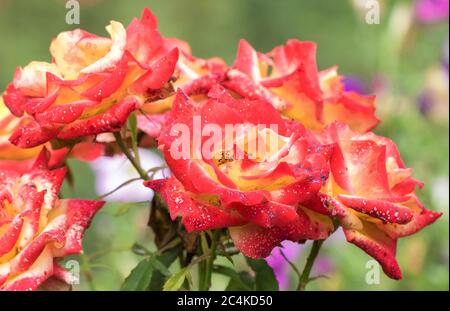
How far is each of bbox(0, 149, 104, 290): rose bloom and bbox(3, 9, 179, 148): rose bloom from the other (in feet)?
0.11

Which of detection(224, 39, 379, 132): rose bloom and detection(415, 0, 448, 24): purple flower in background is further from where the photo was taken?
detection(415, 0, 448, 24): purple flower in background

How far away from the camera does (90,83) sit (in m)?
0.73

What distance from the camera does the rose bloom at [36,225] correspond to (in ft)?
2.28

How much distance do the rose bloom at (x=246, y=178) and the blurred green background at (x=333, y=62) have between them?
18cm

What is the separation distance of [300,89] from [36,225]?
251 millimetres

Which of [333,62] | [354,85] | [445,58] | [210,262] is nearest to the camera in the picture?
[210,262]

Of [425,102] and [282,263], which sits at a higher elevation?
[425,102]

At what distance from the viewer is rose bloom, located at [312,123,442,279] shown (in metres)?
0.69

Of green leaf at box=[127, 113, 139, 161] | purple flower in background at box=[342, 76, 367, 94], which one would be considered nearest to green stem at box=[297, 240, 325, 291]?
green leaf at box=[127, 113, 139, 161]

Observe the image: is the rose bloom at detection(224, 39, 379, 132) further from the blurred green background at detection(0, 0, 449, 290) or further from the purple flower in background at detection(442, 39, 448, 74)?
the purple flower in background at detection(442, 39, 448, 74)

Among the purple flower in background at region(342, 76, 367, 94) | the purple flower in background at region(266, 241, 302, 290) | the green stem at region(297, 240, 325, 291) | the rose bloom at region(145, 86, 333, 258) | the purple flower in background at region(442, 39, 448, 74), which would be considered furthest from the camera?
the purple flower in background at region(342, 76, 367, 94)

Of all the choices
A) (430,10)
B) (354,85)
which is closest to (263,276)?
(354,85)

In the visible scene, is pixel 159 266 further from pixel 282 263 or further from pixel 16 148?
pixel 282 263
